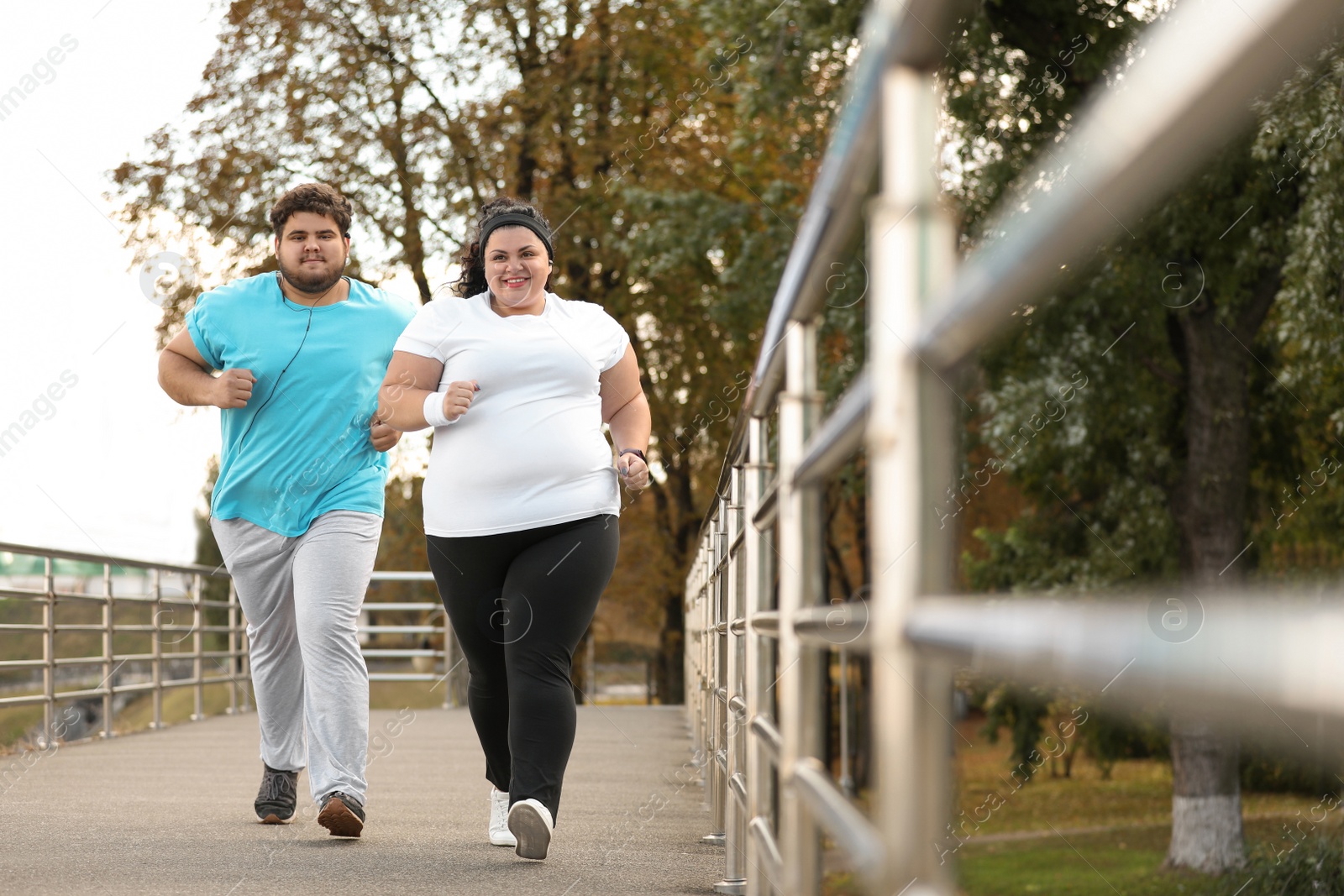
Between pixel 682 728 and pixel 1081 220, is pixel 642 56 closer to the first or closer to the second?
pixel 682 728

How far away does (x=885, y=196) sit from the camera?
3.58 feet

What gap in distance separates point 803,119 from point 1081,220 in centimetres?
1335

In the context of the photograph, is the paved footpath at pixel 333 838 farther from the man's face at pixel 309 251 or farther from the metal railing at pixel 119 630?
the man's face at pixel 309 251

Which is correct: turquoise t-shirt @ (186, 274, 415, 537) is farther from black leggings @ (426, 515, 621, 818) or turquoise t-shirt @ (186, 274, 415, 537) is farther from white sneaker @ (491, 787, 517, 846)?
white sneaker @ (491, 787, 517, 846)

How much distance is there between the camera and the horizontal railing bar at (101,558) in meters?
6.97

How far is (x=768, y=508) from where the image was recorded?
2.29m

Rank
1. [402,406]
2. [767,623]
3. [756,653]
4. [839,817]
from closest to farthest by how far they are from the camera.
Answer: [839,817] < [767,623] < [756,653] < [402,406]

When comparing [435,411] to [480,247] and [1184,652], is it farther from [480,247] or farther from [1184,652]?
[1184,652]

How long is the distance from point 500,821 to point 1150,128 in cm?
331

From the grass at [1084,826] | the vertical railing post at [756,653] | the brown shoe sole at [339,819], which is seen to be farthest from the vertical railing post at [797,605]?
the grass at [1084,826]

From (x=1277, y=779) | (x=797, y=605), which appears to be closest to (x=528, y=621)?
(x=797, y=605)

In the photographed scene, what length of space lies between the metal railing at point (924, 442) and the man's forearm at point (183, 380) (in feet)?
7.22

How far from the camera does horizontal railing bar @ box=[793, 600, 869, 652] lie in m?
1.31

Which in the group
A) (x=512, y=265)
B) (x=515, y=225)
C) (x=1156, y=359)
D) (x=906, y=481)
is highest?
(x=1156, y=359)
